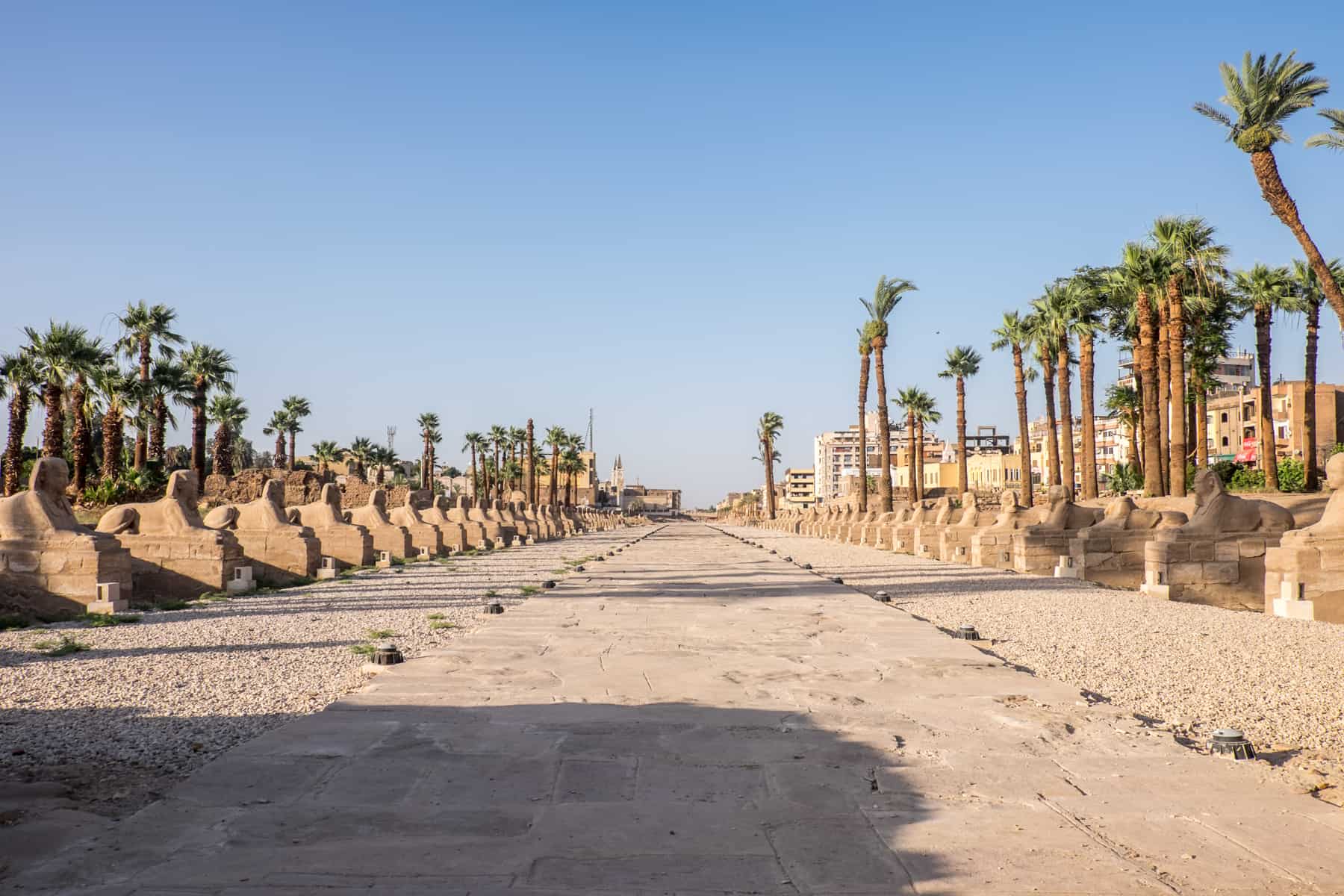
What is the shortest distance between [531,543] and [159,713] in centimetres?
3269

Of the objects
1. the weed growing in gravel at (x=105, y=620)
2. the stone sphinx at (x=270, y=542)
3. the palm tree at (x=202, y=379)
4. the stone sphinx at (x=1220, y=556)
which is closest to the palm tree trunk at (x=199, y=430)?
the palm tree at (x=202, y=379)

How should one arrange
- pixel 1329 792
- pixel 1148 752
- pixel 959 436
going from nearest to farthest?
1. pixel 1329 792
2. pixel 1148 752
3. pixel 959 436

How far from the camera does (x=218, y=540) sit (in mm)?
14945

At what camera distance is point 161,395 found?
1563 inches

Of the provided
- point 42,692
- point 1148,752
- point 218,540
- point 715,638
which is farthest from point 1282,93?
point 42,692

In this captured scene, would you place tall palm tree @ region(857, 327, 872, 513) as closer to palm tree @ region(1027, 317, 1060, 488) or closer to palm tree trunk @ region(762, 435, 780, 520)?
palm tree @ region(1027, 317, 1060, 488)

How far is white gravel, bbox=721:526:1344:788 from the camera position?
5848mm

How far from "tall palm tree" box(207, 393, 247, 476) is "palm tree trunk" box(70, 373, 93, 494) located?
1343cm

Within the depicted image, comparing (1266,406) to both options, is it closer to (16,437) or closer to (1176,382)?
(1176,382)

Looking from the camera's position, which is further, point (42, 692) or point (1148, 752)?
point (42, 692)

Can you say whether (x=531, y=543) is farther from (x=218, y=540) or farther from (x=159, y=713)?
(x=159, y=713)

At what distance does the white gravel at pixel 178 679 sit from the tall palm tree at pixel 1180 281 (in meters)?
22.8

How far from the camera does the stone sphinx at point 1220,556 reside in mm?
14141

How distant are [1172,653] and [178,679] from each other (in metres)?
8.21
